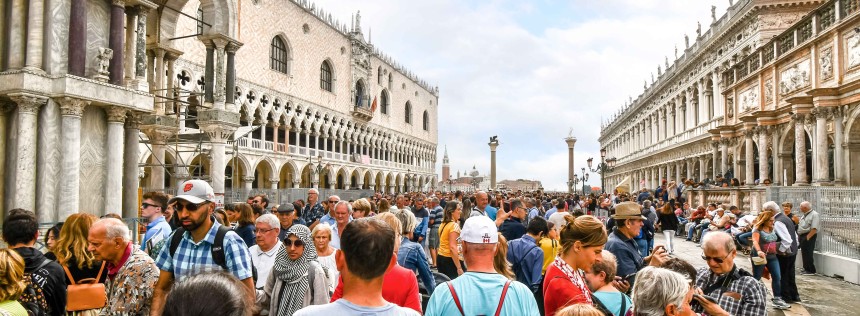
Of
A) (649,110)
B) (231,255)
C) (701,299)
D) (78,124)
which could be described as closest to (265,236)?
(231,255)

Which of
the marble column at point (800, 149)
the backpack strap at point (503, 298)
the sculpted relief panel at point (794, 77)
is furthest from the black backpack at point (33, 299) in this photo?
the sculpted relief panel at point (794, 77)

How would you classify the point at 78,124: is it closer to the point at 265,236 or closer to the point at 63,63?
the point at 63,63

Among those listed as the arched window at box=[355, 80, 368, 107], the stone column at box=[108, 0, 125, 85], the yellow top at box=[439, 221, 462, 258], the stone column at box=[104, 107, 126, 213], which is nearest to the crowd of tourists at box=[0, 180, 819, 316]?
the yellow top at box=[439, 221, 462, 258]

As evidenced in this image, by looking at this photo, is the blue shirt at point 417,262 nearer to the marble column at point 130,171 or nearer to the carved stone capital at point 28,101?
the carved stone capital at point 28,101

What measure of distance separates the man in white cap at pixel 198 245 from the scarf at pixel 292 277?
1.48ft

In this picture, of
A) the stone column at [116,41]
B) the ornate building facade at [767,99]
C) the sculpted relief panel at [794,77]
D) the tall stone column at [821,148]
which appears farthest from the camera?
the sculpted relief panel at [794,77]

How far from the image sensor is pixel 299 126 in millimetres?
37844

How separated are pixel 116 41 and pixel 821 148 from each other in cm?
1879

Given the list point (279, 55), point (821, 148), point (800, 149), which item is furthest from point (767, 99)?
point (279, 55)

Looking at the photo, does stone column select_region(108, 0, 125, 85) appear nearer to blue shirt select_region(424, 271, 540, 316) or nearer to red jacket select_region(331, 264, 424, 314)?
red jacket select_region(331, 264, 424, 314)

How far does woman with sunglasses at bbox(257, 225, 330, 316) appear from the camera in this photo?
4.14m

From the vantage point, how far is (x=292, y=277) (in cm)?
416

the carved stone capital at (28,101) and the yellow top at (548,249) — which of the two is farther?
the carved stone capital at (28,101)

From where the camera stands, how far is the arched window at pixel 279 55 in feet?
115
